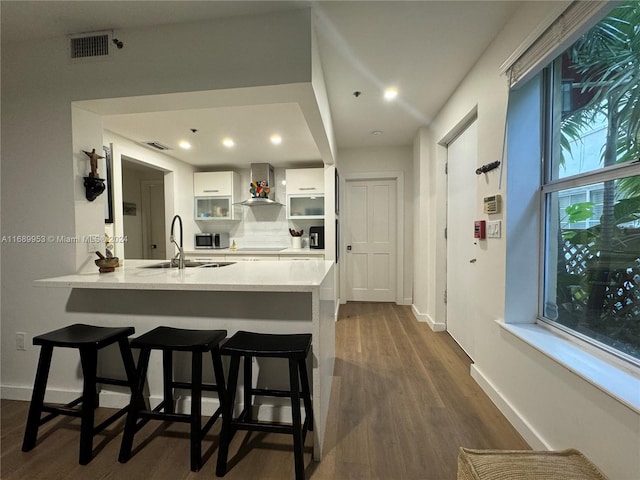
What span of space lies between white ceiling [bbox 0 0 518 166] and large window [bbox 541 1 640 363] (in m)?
0.63

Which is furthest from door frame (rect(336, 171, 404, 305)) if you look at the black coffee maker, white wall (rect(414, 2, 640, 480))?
white wall (rect(414, 2, 640, 480))

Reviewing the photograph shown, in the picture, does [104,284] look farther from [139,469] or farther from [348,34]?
[348,34]

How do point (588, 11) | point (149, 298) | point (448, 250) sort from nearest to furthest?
point (588, 11)
point (149, 298)
point (448, 250)

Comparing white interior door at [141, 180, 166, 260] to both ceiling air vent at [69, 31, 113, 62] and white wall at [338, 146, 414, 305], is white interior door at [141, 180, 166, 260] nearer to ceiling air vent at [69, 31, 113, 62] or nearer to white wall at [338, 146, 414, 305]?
white wall at [338, 146, 414, 305]

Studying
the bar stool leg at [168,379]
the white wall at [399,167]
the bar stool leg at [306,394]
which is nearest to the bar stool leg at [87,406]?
the bar stool leg at [168,379]

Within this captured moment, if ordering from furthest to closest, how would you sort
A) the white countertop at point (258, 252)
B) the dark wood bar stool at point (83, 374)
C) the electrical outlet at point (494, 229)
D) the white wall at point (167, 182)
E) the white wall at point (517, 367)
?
the white countertop at point (258, 252) → the white wall at point (167, 182) → the electrical outlet at point (494, 229) → the dark wood bar stool at point (83, 374) → the white wall at point (517, 367)

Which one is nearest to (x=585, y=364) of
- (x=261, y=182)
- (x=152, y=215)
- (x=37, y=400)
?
(x=37, y=400)

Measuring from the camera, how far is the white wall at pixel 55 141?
167cm

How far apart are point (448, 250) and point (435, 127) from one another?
1.46m

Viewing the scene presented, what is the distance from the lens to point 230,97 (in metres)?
1.74

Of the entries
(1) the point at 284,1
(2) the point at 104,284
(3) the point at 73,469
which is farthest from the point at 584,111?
(3) the point at 73,469

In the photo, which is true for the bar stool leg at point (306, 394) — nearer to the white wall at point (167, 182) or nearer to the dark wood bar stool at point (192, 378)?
the dark wood bar stool at point (192, 378)

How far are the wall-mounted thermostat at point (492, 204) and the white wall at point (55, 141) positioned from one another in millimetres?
1854

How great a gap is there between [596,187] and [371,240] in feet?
10.3
